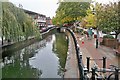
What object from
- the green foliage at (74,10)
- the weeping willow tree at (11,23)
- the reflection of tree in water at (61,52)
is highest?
the green foliage at (74,10)

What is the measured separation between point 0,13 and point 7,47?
37.6 ft

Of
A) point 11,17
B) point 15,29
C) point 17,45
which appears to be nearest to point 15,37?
point 15,29

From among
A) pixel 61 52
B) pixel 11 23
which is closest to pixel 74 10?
pixel 61 52

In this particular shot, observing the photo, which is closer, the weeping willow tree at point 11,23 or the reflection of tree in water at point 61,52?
the weeping willow tree at point 11,23

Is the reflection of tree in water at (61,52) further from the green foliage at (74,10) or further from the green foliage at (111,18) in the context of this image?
the green foliage at (74,10)

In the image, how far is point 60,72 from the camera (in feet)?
52.3

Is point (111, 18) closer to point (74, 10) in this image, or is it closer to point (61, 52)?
point (61, 52)

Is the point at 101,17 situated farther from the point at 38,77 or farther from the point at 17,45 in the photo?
the point at 17,45

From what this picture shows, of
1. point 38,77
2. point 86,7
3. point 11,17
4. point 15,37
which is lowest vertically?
point 38,77

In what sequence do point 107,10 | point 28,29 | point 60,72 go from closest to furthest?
point 60,72 → point 107,10 → point 28,29

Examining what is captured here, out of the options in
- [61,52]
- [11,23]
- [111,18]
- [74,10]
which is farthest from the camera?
[74,10]

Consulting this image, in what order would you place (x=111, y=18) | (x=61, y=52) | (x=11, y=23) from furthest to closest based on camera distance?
(x=61, y=52)
(x=111, y=18)
(x=11, y=23)

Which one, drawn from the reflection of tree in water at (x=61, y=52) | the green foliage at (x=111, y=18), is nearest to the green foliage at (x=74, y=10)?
the reflection of tree in water at (x=61, y=52)

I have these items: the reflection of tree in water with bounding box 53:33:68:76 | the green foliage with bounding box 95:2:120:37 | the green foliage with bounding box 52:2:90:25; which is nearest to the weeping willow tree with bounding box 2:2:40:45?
the reflection of tree in water with bounding box 53:33:68:76
